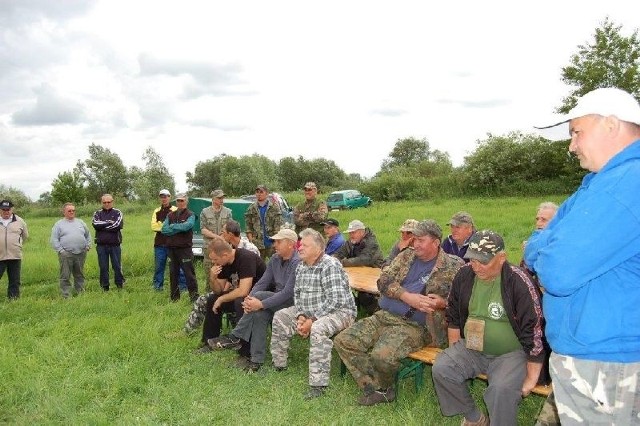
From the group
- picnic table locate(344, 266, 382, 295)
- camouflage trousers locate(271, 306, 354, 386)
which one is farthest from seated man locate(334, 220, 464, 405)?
picnic table locate(344, 266, 382, 295)

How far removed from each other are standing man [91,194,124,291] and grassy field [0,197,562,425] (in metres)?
1.44

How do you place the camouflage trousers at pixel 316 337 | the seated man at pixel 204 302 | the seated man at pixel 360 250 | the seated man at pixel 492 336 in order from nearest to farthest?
1. the seated man at pixel 492 336
2. the camouflage trousers at pixel 316 337
3. the seated man at pixel 204 302
4. the seated man at pixel 360 250

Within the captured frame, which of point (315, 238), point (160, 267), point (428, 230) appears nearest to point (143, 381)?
point (315, 238)

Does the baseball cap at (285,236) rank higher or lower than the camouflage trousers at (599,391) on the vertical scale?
higher

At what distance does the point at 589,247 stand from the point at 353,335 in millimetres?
3224

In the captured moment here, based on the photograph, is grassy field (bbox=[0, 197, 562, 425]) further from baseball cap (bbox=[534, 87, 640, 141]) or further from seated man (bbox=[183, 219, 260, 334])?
baseball cap (bbox=[534, 87, 640, 141])

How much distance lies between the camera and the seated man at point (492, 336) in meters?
3.66

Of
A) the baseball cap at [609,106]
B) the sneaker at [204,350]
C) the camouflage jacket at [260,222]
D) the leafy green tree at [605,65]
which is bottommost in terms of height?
the sneaker at [204,350]

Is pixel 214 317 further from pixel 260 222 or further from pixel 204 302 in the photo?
pixel 260 222

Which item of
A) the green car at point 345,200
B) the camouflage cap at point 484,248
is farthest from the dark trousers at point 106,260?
the green car at point 345,200

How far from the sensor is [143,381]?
510 centimetres

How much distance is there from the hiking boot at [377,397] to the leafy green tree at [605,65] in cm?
2731

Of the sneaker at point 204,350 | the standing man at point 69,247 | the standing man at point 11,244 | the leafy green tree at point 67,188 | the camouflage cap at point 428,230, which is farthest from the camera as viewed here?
the leafy green tree at point 67,188

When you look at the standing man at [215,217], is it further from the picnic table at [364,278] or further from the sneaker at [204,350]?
the sneaker at [204,350]
